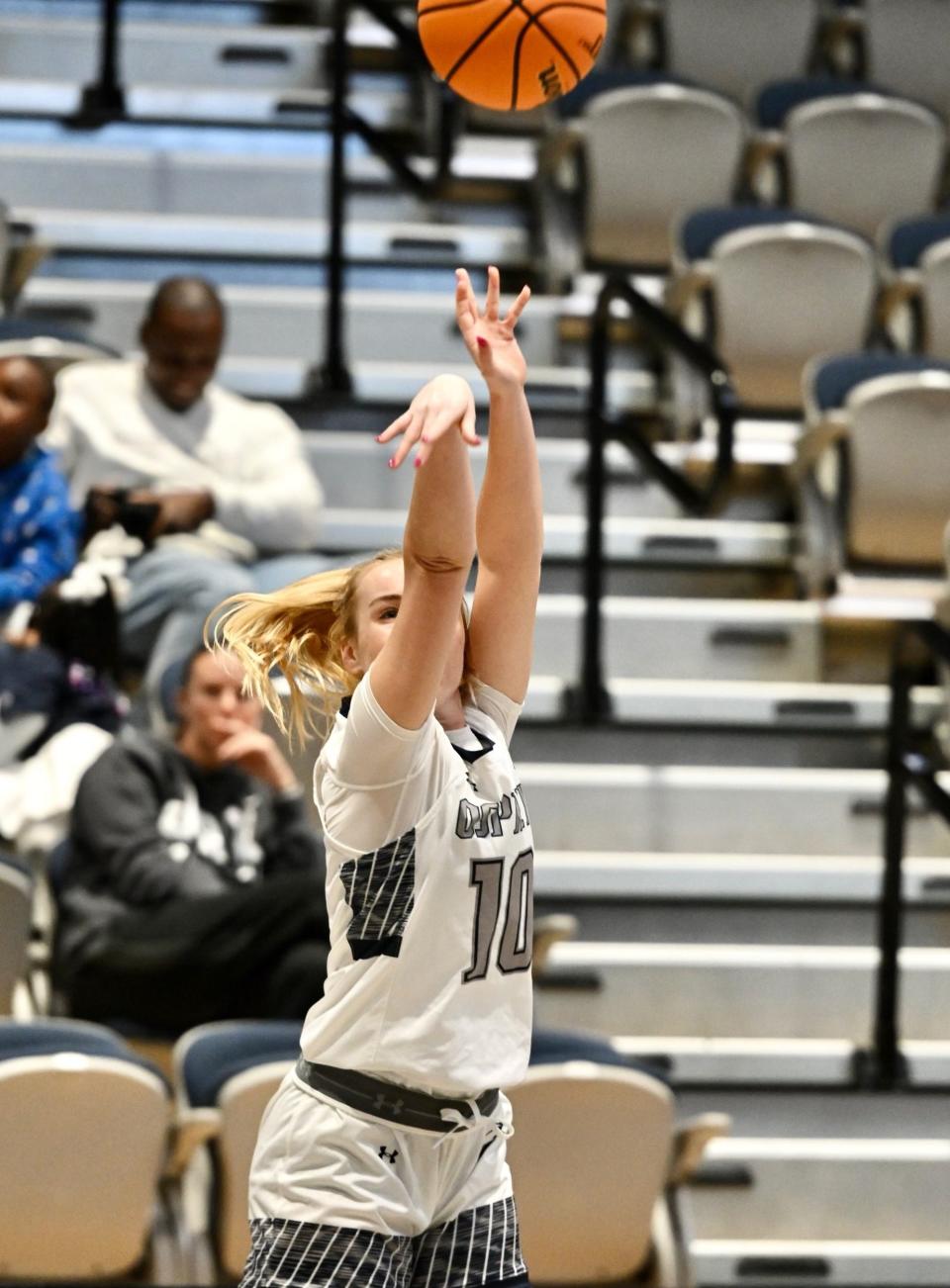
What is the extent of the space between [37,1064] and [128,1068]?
0.45 ft

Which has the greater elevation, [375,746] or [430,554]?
[430,554]

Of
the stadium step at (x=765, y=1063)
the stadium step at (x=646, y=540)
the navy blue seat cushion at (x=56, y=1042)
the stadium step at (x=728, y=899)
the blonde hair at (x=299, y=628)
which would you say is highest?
the blonde hair at (x=299, y=628)

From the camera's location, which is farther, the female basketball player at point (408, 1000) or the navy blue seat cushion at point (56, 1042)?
the navy blue seat cushion at point (56, 1042)

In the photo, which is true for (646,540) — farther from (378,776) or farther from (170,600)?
(378,776)

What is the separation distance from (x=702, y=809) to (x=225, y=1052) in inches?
72.0

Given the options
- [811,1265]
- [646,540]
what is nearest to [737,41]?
[646,540]

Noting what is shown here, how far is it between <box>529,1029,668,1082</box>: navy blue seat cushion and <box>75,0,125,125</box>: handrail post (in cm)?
406

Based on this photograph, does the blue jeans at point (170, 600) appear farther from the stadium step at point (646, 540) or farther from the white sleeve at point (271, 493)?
the stadium step at point (646, 540)

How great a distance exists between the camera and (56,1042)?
3641mm

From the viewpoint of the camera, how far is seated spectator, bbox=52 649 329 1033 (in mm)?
4090

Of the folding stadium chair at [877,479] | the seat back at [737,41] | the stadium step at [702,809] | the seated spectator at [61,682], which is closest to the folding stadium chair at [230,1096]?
the seated spectator at [61,682]

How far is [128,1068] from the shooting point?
3.49 metres

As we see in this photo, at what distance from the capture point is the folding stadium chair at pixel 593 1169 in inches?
144

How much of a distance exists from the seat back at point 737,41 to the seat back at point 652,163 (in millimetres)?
840
